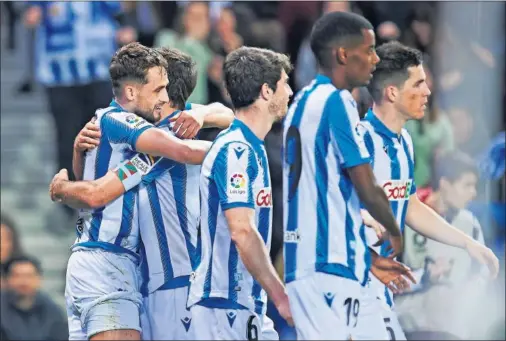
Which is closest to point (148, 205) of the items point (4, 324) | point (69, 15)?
point (4, 324)

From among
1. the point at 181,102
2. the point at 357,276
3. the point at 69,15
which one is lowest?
the point at 357,276

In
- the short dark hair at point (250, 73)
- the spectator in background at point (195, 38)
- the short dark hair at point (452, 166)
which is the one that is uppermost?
the spectator in background at point (195, 38)

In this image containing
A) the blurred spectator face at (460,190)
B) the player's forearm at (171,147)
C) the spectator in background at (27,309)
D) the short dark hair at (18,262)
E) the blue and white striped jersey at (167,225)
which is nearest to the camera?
the player's forearm at (171,147)

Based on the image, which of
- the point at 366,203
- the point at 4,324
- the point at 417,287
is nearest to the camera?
the point at 366,203

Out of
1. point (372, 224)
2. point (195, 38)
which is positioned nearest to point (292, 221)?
point (372, 224)

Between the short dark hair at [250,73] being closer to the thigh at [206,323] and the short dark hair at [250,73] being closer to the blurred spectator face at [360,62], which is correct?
Result: the blurred spectator face at [360,62]

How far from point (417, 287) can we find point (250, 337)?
4.28 m

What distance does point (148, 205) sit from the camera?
Answer: 711cm

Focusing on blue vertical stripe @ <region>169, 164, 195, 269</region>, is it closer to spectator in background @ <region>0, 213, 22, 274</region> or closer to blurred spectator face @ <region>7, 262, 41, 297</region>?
blurred spectator face @ <region>7, 262, 41, 297</region>

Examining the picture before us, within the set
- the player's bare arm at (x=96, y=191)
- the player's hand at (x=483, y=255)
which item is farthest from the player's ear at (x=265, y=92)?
the player's hand at (x=483, y=255)

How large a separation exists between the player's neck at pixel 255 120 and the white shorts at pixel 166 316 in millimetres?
1034

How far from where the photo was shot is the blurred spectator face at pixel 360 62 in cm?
639

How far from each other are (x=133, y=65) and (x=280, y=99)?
39.5 inches

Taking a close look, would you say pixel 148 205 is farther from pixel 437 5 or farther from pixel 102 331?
pixel 437 5
